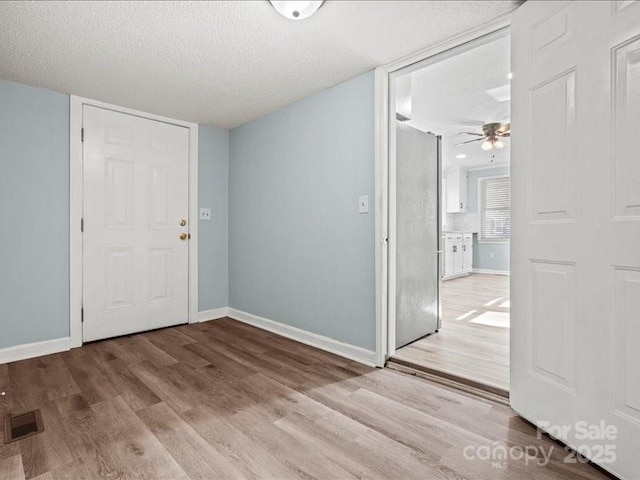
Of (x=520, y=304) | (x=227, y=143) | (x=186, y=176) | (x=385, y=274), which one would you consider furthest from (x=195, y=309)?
(x=520, y=304)

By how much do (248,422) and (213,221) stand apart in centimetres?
260

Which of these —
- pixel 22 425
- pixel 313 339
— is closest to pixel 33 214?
pixel 22 425

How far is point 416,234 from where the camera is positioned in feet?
9.98

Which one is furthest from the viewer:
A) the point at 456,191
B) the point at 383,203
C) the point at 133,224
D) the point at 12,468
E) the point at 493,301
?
the point at 456,191

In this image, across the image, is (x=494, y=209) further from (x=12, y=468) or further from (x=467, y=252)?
(x=12, y=468)

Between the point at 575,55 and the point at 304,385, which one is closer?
the point at 575,55

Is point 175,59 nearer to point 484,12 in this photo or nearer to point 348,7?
point 348,7

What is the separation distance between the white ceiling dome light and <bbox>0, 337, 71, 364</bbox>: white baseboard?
10.0 feet

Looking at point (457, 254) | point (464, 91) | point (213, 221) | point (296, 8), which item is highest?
point (464, 91)

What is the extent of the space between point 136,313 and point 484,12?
3674mm

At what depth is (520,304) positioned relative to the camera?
176cm

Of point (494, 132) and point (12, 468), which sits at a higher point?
point (494, 132)

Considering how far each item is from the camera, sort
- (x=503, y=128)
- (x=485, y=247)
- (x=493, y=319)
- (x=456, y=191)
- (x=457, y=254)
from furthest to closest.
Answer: (x=485, y=247) → (x=456, y=191) → (x=457, y=254) → (x=503, y=128) → (x=493, y=319)

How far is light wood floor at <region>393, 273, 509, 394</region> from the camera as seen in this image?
2283 millimetres
